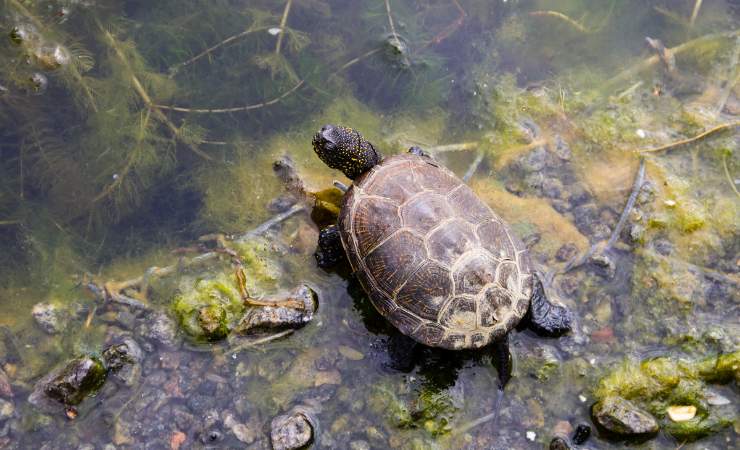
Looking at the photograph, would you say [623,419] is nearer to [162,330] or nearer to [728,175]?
[728,175]

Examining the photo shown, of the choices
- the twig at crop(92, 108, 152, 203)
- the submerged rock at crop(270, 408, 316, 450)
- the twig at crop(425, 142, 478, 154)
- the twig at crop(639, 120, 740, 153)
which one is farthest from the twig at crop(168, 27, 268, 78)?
the twig at crop(639, 120, 740, 153)

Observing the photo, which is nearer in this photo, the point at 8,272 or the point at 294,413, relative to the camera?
the point at 294,413

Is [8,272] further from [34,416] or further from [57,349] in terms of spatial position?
[34,416]

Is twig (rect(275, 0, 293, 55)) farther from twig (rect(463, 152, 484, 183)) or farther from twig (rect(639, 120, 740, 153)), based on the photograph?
twig (rect(639, 120, 740, 153))

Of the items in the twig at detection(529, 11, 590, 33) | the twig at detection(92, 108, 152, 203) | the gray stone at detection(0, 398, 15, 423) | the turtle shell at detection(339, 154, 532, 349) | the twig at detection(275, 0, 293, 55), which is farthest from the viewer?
the twig at detection(529, 11, 590, 33)

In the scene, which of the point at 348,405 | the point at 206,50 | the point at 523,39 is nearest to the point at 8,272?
the point at 206,50

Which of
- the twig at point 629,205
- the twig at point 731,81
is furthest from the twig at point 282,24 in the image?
Answer: the twig at point 731,81

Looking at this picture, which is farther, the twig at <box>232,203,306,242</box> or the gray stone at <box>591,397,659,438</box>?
the twig at <box>232,203,306,242</box>
